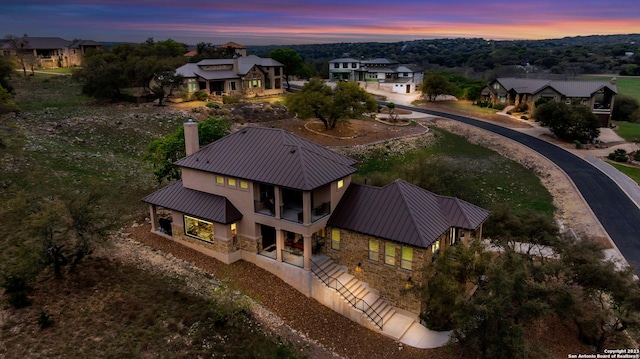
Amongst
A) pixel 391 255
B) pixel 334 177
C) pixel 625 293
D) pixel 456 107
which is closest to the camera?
pixel 625 293

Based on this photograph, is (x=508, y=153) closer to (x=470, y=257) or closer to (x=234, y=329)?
(x=470, y=257)

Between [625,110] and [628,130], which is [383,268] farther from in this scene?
[625,110]

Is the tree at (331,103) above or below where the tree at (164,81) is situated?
below

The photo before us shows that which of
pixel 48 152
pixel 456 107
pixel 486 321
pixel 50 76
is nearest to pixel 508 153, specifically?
pixel 456 107

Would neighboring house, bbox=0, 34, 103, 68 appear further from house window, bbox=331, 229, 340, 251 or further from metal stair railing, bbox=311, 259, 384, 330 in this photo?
metal stair railing, bbox=311, 259, 384, 330

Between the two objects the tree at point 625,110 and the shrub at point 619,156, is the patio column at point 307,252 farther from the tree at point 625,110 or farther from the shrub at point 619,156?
the tree at point 625,110

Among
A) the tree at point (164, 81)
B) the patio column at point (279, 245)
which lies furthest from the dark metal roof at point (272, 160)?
the tree at point (164, 81)
